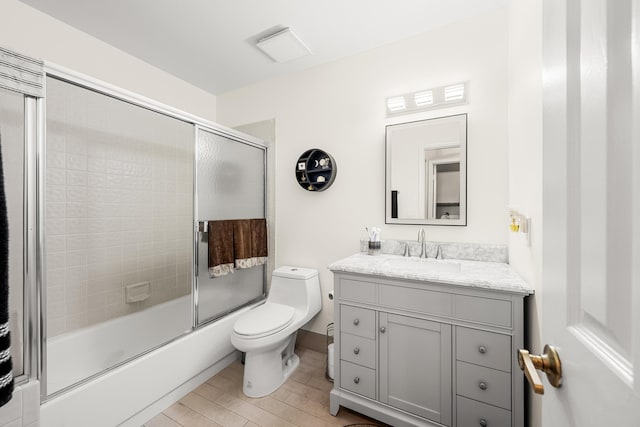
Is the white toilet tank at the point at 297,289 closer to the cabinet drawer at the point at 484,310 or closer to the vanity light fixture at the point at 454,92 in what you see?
the cabinet drawer at the point at 484,310

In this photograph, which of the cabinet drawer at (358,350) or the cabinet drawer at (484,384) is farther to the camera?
the cabinet drawer at (358,350)

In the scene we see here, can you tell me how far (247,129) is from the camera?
2.66m

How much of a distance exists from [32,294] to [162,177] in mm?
1247

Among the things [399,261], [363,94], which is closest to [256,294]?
[399,261]

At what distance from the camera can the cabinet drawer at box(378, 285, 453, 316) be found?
4.26 ft

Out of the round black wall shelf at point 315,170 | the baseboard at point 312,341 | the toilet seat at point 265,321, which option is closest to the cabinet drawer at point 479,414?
the toilet seat at point 265,321

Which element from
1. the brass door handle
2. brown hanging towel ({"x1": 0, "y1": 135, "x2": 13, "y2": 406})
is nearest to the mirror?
the brass door handle

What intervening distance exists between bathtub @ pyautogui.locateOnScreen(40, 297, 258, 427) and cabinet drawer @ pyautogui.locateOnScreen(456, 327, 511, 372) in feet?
5.35

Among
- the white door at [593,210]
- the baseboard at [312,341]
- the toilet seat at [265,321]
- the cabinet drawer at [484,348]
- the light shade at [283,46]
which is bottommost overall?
the baseboard at [312,341]

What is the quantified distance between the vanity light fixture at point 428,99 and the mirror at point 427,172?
0.10m

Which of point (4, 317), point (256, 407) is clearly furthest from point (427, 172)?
point (4, 317)

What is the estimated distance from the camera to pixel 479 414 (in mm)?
1222

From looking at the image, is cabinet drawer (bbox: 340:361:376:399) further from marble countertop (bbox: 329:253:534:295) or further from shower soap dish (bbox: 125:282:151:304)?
shower soap dish (bbox: 125:282:151:304)

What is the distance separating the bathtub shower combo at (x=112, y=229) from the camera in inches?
44.0
